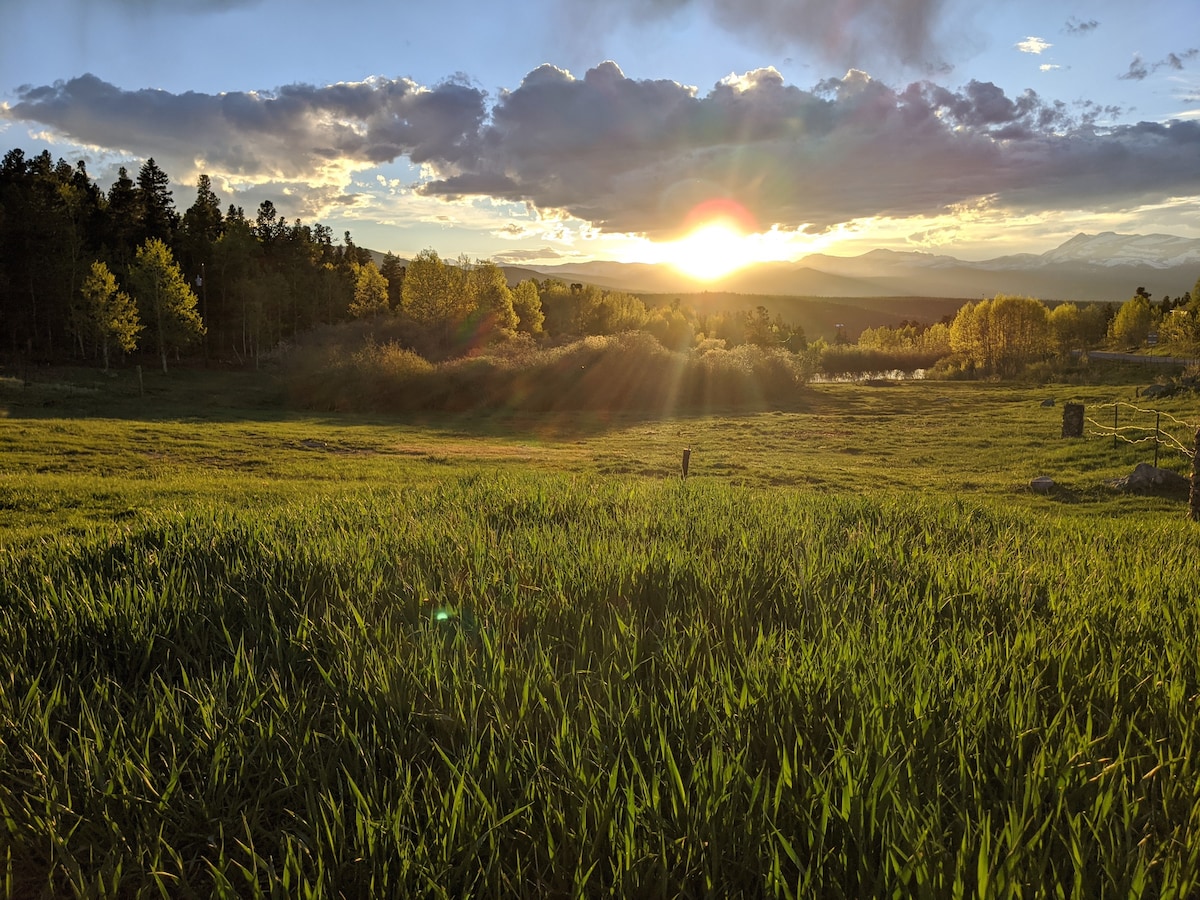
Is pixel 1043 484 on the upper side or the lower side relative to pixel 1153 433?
lower

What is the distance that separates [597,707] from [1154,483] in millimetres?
17406

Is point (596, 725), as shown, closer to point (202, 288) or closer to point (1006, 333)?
point (202, 288)

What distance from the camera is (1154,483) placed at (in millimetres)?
15250

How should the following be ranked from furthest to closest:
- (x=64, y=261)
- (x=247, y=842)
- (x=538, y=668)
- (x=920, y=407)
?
(x=64, y=261) → (x=920, y=407) → (x=538, y=668) → (x=247, y=842)

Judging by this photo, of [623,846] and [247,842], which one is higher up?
[623,846]

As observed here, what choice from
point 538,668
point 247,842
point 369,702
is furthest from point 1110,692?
point 247,842

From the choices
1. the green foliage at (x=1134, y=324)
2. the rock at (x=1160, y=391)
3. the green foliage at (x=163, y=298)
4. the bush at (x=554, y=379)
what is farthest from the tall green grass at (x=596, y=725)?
the green foliage at (x=1134, y=324)

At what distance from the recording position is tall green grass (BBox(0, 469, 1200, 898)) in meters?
2.12

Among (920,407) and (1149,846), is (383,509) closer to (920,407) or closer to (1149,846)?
(1149,846)

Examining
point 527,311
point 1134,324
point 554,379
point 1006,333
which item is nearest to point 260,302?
point 527,311

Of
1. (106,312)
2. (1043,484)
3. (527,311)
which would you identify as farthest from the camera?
(527,311)

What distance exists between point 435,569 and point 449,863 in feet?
9.57

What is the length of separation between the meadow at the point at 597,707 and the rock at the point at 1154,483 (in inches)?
399

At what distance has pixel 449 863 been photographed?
2086mm
